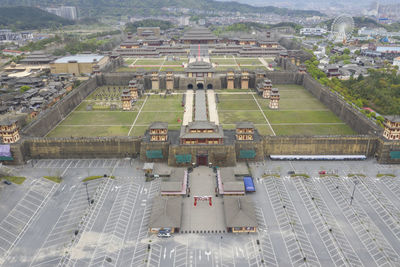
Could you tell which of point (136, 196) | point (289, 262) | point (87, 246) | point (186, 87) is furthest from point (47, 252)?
point (186, 87)

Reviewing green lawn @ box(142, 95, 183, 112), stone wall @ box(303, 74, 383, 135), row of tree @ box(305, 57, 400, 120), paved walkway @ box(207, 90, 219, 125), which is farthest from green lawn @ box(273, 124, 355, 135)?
green lawn @ box(142, 95, 183, 112)

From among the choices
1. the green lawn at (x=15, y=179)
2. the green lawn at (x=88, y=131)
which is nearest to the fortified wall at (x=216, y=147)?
the green lawn at (x=15, y=179)

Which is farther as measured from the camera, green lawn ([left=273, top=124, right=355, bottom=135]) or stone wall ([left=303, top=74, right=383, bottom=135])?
green lawn ([left=273, top=124, right=355, bottom=135])

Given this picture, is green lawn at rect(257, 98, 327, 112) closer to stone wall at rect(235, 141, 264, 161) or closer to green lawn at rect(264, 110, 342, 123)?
green lawn at rect(264, 110, 342, 123)

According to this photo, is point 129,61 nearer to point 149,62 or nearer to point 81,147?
point 149,62

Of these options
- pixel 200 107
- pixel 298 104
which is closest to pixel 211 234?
pixel 200 107

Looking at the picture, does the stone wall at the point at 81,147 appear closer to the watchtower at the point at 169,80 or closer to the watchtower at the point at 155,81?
the watchtower at the point at 155,81

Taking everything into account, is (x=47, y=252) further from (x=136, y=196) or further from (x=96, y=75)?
(x=96, y=75)
